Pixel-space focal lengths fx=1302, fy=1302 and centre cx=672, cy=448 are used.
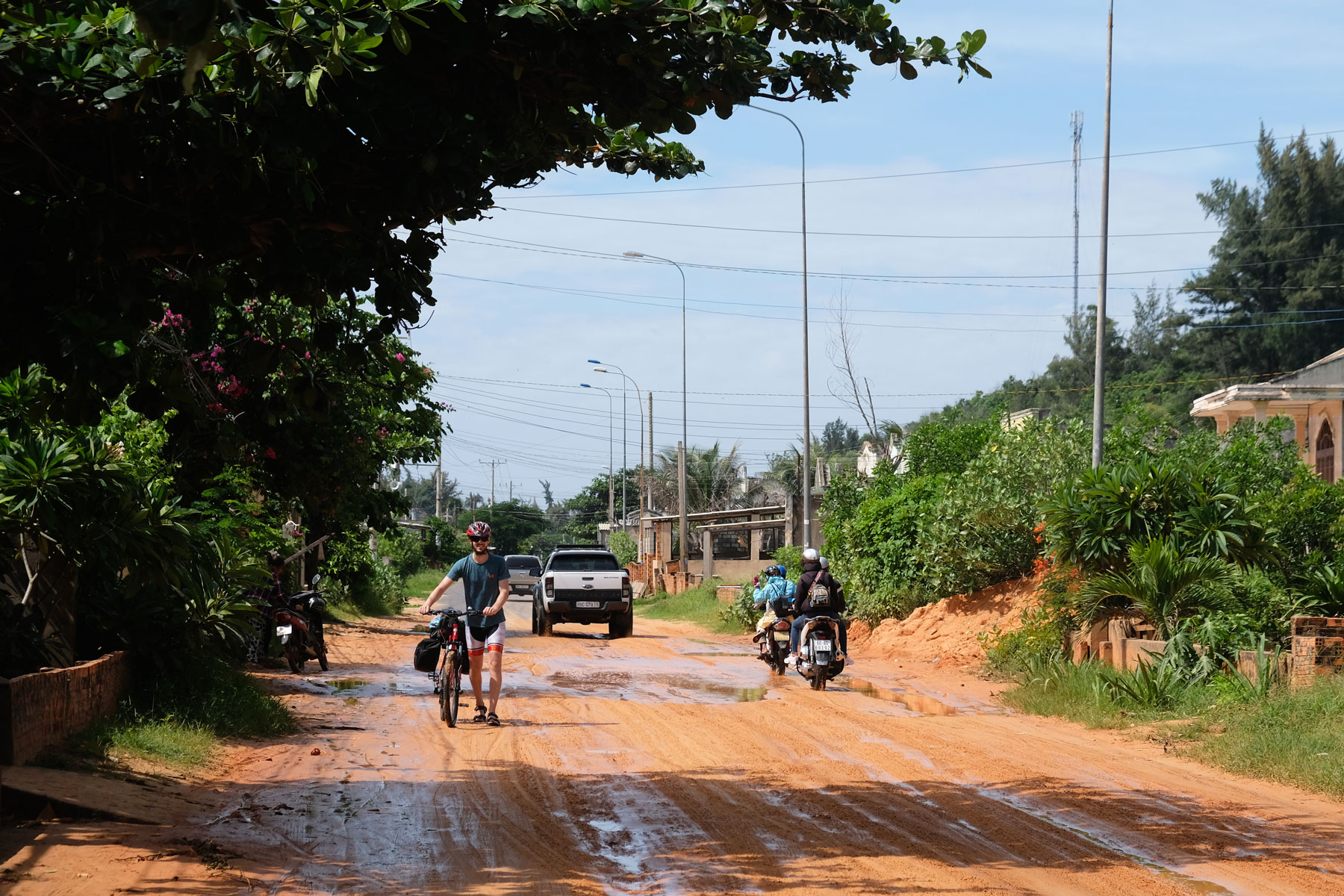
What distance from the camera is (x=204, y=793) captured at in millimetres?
8344

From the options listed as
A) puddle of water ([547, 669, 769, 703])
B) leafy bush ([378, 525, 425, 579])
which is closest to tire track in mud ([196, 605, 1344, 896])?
puddle of water ([547, 669, 769, 703])

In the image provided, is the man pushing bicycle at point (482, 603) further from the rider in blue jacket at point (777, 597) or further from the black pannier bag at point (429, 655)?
the rider in blue jacket at point (777, 597)

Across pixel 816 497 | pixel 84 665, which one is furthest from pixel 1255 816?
pixel 816 497

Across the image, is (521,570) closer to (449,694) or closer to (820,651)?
(820,651)

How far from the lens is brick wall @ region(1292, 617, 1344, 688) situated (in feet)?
36.6

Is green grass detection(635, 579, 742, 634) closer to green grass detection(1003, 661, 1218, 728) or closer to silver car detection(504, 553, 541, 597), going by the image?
silver car detection(504, 553, 541, 597)

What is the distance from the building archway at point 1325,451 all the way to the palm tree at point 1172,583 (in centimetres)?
1754

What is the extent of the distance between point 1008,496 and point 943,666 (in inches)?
117

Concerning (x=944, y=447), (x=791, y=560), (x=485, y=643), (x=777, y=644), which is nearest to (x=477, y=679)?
(x=485, y=643)

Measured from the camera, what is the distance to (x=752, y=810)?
782 centimetres

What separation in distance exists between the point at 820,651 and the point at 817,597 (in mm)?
728

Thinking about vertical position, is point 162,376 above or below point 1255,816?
above

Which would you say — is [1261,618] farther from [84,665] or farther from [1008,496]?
[84,665]

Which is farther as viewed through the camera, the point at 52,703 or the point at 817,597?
the point at 817,597
